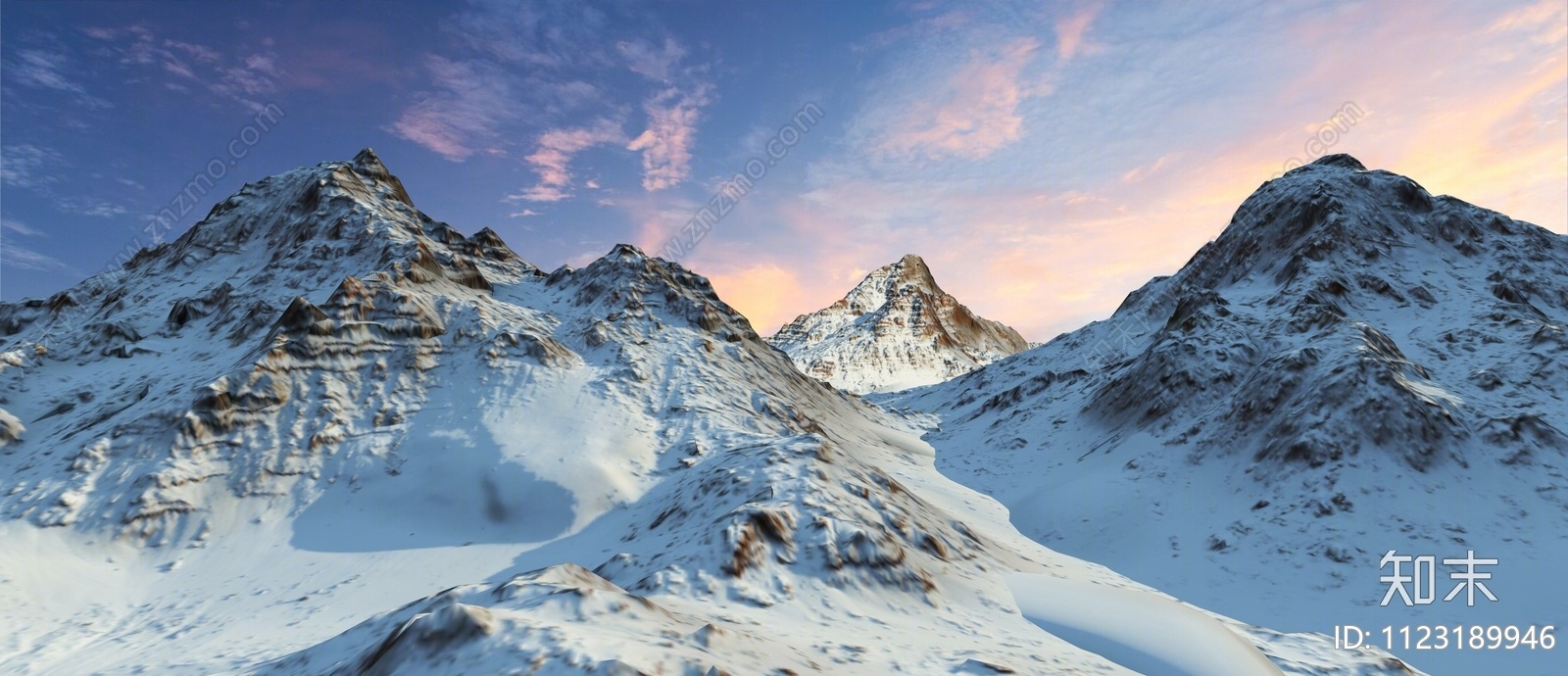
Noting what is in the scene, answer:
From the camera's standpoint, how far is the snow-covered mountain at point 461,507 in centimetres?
1006

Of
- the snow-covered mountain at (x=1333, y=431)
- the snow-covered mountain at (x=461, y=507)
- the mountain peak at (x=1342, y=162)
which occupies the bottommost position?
the snow-covered mountain at (x=461, y=507)

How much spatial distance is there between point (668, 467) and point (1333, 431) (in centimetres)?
2248

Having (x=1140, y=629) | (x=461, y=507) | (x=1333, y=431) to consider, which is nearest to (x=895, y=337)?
(x=1333, y=431)

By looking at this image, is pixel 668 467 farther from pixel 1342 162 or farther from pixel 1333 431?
pixel 1342 162

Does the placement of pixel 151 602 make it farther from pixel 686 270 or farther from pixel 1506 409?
pixel 1506 409

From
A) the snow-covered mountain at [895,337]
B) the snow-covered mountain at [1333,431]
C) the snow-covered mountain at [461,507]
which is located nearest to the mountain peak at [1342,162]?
the snow-covered mountain at [1333,431]

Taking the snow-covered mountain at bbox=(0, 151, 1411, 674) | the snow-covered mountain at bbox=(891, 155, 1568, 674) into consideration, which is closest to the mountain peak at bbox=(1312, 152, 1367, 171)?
the snow-covered mountain at bbox=(891, 155, 1568, 674)

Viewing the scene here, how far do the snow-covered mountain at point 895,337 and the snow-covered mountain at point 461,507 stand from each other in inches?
1994

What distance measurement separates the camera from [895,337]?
9731cm

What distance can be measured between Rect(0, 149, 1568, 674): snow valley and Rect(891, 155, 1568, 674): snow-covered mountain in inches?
6.3

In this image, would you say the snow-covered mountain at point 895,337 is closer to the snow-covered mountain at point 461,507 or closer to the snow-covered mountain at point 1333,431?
the snow-covered mountain at point 1333,431

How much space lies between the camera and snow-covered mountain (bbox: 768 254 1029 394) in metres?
87.6

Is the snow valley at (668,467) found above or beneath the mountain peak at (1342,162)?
beneath

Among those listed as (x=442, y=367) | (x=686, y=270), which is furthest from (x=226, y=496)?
(x=686, y=270)
